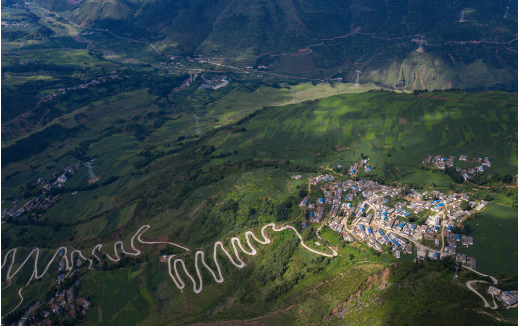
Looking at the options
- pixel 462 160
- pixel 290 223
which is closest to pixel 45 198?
pixel 290 223

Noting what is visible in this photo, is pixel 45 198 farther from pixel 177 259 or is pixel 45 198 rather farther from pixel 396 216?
pixel 396 216

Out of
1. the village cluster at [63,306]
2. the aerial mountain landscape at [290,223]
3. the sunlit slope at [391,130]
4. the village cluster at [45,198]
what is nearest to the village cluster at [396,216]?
the aerial mountain landscape at [290,223]

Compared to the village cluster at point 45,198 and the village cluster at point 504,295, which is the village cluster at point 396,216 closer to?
the village cluster at point 504,295

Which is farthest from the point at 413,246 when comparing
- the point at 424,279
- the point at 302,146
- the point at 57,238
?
the point at 57,238

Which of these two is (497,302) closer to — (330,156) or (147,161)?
(330,156)

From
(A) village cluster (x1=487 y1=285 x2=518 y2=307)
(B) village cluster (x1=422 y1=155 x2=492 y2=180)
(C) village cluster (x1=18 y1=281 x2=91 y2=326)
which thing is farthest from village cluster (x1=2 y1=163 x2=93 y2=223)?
(A) village cluster (x1=487 y1=285 x2=518 y2=307)

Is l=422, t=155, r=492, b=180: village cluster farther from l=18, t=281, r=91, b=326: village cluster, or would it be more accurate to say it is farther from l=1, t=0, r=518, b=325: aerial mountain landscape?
l=18, t=281, r=91, b=326: village cluster
